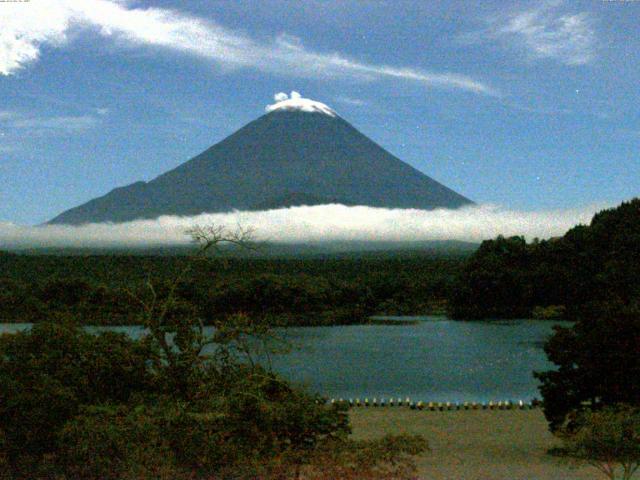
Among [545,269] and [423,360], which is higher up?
[545,269]

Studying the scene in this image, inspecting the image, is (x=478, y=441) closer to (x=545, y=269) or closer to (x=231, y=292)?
(x=231, y=292)

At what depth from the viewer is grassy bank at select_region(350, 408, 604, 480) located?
14.8 m

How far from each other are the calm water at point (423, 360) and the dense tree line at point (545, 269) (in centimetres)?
190

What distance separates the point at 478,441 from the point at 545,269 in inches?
1610

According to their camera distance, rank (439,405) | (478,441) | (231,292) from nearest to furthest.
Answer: (478,441), (439,405), (231,292)

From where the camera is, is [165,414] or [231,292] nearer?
[165,414]

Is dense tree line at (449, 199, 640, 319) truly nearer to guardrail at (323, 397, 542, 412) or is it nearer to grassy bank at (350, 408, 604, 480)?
guardrail at (323, 397, 542, 412)

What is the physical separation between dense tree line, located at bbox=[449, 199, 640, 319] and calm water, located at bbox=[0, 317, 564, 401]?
1.90m

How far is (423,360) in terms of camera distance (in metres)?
42.5

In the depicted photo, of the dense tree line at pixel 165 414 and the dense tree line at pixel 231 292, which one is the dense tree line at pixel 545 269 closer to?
the dense tree line at pixel 231 292

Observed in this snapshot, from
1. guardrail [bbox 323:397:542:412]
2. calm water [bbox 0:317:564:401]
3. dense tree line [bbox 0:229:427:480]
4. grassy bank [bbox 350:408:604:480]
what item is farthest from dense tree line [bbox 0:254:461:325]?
dense tree line [bbox 0:229:427:480]

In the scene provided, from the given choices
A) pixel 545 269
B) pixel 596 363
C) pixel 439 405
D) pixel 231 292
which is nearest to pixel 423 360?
pixel 231 292

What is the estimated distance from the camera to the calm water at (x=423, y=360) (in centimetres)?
3253

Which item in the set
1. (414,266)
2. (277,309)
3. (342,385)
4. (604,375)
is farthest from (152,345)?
(414,266)
